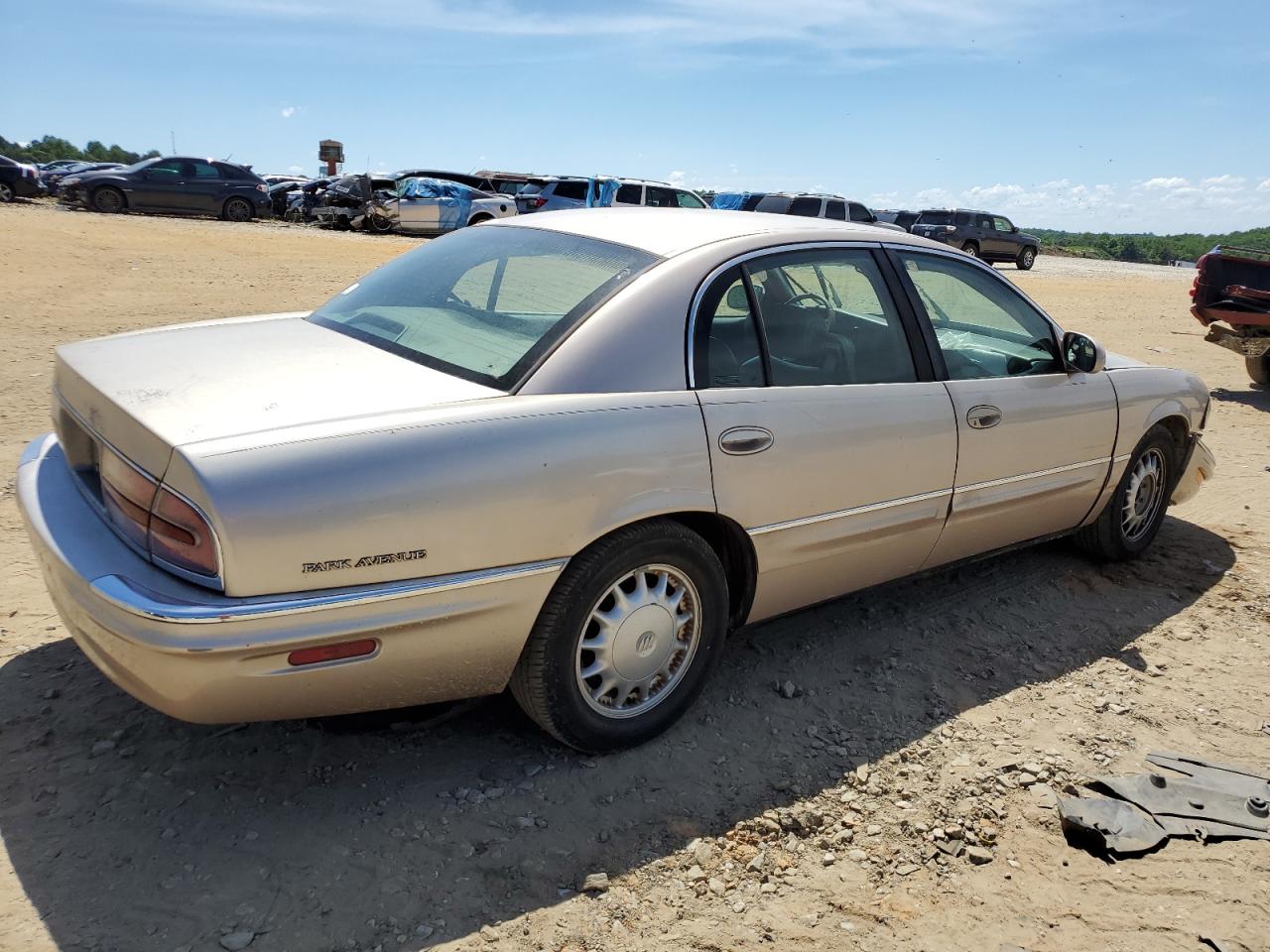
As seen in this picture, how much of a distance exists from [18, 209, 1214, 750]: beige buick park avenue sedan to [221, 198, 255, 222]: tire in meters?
23.8

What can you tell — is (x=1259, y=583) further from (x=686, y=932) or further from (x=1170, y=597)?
(x=686, y=932)

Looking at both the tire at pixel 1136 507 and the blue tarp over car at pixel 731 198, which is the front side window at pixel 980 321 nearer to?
the tire at pixel 1136 507

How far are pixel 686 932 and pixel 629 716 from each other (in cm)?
77

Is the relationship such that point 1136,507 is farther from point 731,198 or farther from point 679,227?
point 731,198

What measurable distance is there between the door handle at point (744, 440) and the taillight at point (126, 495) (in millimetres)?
1585

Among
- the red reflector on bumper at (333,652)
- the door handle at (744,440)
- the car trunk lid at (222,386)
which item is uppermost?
the car trunk lid at (222,386)

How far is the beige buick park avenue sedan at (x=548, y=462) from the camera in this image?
243 centimetres

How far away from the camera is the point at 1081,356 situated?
14.2ft

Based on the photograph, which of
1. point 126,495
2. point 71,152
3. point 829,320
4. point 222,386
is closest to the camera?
point 126,495

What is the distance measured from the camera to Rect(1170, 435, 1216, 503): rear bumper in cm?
514

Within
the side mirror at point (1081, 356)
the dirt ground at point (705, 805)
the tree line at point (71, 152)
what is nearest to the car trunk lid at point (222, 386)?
the dirt ground at point (705, 805)

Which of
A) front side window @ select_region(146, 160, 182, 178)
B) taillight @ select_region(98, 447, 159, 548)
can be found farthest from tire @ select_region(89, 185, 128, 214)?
taillight @ select_region(98, 447, 159, 548)

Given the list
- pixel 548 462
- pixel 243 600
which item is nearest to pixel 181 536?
pixel 243 600

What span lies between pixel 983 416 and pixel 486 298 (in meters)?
1.94
